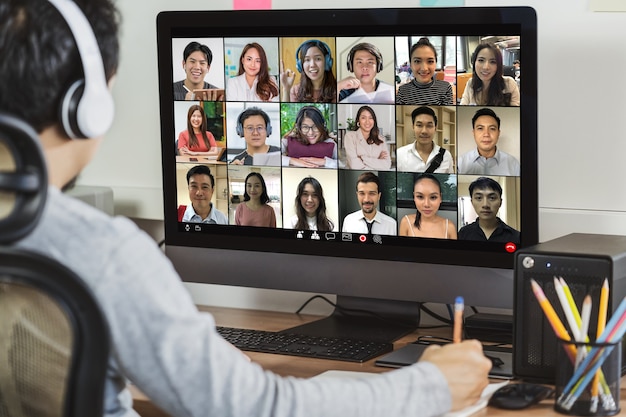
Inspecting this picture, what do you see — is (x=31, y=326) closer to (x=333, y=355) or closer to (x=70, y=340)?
(x=70, y=340)

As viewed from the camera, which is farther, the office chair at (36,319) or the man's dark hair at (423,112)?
the man's dark hair at (423,112)

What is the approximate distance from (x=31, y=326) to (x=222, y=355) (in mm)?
173

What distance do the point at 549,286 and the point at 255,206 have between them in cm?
57

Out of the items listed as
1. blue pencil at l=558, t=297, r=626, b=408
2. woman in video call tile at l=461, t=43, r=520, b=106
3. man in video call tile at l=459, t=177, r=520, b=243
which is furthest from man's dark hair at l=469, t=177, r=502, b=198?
blue pencil at l=558, t=297, r=626, b=408

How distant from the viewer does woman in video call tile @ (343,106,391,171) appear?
62.9 inches

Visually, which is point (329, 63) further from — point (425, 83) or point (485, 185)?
point (485, 185)

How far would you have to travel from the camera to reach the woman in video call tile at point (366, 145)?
1.60 m

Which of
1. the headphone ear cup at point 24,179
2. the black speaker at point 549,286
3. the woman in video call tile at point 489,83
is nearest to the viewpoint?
the headphone ear cup at point 24,179

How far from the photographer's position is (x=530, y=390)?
4.16 feet

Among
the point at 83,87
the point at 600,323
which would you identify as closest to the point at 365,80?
the point at 600,323

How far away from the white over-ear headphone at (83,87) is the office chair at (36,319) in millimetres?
69

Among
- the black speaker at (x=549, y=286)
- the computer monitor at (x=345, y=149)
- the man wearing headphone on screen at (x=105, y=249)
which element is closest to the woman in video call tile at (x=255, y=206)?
the computer monitor at (x=345, y=149)

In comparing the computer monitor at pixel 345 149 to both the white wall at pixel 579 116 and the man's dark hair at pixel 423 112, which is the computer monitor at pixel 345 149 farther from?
the white wall at pixel 579 116

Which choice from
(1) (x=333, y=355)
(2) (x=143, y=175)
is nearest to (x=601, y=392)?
(1) (x=333, y=355)
